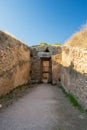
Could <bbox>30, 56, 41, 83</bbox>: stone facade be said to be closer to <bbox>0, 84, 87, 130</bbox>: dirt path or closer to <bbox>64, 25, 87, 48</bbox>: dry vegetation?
<bbox>64, 25, 87, 48</bbox>: dry vegetation

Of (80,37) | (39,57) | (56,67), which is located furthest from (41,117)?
(39,57)

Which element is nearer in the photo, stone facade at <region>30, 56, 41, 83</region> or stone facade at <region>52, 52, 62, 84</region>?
stone facade at <region>52, 52, 62, 84</region>

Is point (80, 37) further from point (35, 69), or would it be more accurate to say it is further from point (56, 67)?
point (35, 69)

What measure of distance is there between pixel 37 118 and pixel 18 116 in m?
0.69

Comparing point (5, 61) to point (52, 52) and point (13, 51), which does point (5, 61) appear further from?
point (52, 52)

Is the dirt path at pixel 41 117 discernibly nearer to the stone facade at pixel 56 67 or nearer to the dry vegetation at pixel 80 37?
the dry vegetation at pixel 80 37

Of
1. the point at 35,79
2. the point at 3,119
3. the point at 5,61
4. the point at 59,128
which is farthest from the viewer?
the point at 35,79

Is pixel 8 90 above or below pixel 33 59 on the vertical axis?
below

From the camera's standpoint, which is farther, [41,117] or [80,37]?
[80,37]

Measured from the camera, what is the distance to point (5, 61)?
12.4m

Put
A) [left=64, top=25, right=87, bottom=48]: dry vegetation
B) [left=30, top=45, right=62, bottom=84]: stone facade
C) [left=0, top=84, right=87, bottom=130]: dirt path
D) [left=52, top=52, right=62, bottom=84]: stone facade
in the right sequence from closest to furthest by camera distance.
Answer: [left=0, top=84, right=87, bottom=130]: dirt path
[left=64, top=25, right=87, bottom=48]: dry vegetation
[left=52, top=52, right=62, bottom=84]: stone facade
[left=30, top=45, right=62, bottom=84]: stone facade

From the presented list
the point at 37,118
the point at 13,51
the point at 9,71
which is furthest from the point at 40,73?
the point at 37,118

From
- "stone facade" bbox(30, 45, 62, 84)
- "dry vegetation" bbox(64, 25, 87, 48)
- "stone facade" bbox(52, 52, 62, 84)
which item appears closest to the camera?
"dry vegetation" bbox(64, 25, 87, 48)

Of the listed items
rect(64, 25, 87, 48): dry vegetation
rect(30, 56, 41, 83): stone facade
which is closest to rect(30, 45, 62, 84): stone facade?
rect(30, 56, 41, 83): stone facade
